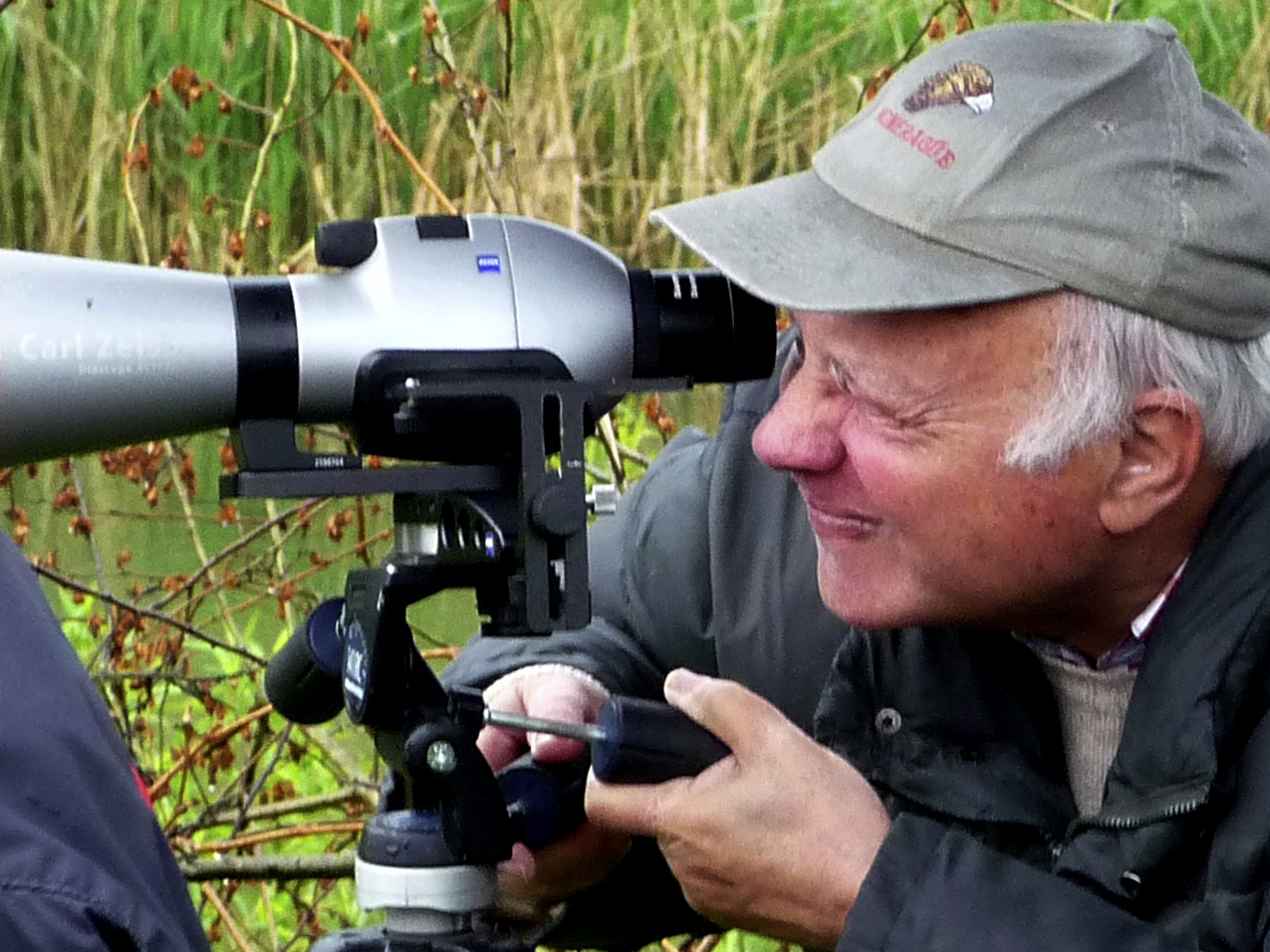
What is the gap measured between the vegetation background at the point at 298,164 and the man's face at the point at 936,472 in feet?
4.89

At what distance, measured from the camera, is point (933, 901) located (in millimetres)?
1502

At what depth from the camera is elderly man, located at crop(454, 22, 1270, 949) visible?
153 centimetres

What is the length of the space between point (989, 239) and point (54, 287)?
2.35 feet

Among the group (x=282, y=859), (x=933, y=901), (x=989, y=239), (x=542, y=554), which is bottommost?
(x=282, y=859)

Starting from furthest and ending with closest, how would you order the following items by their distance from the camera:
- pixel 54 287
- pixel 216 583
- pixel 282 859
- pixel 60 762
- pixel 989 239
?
1. pixel 216 583
2. pixel 282 859
3. pixel 989 239
4. pixel 54 287
5. pixel 60 762

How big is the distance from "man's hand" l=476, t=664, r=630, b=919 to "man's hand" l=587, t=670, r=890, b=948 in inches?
6.3

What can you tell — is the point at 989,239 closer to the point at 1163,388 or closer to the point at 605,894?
the point at 1163,388

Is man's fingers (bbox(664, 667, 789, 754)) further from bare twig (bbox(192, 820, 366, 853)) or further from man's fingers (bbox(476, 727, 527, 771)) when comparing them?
bare twig (bbox(192, 820, 366, 853))

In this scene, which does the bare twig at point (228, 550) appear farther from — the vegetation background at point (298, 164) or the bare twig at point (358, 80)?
the bare twig at point (358, 80)

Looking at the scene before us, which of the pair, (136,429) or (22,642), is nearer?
(22,642)

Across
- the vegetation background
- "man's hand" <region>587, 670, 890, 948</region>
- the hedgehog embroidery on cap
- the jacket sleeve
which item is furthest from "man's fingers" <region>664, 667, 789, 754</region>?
the vegetation background

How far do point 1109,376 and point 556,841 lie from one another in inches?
23.2


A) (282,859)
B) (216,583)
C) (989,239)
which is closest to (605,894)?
(989,239)

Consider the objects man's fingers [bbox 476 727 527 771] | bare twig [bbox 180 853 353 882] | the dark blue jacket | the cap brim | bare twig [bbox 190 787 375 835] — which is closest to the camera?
the dark blue jacket
